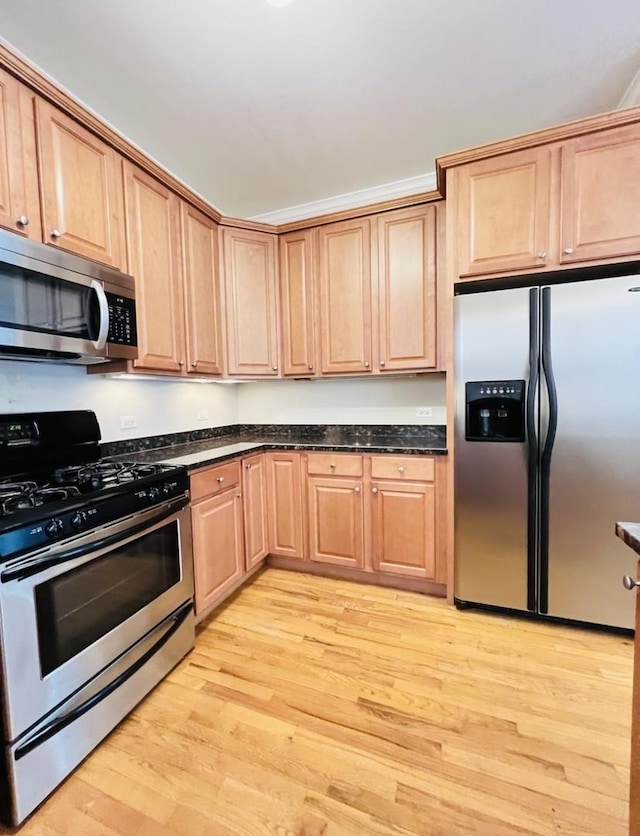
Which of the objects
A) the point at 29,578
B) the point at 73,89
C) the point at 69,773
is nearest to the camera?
the point at 29,578

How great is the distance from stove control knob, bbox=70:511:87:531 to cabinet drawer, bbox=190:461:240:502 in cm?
66

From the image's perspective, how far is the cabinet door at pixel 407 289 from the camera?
2.41m

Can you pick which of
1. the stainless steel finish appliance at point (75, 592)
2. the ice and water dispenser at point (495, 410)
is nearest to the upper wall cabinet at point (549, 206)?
the ice and water dispenser at point (495, 410)

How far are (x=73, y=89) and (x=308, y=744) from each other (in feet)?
10.2

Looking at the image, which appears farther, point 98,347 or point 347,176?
point 347,176

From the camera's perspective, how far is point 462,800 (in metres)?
1.16

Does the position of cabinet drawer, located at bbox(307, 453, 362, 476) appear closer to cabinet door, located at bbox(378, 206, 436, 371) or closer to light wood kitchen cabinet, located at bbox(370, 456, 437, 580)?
light wood kitchen cabinet, located at bbox(370, 456, 437, 580)

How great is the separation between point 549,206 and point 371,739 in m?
2.53

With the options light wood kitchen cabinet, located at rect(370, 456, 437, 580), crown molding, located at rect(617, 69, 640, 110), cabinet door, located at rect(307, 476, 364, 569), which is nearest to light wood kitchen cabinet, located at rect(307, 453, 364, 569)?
cabinet door, located at rect(307, 476, 364, 569)

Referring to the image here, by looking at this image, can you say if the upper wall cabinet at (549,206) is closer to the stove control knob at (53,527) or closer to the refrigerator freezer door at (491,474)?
the refrigerator freezer door at (491,474)

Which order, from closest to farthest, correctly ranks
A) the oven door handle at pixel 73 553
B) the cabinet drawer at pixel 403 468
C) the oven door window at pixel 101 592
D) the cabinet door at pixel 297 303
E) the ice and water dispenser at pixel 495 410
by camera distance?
Answer: 1. the oven door handle at pixel 73 553
2. the oven door window at pixel 101 592
3. the ice and water dispenser at pixel 495 410
4. the cabinet drawer at pixel 403 468
5. the cabinet door at pixel 297 303

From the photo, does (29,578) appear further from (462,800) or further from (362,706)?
(462,800)

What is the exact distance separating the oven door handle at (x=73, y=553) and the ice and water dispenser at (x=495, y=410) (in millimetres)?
1648

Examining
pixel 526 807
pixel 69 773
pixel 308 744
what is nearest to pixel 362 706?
pixel 308 744
